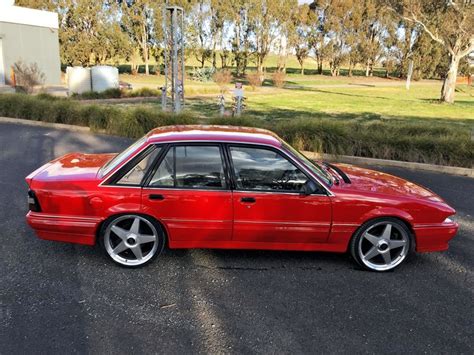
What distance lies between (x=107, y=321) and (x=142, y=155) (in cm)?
159

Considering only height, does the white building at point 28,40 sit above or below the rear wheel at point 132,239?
above

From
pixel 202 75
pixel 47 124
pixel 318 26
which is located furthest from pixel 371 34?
pixel 47 124

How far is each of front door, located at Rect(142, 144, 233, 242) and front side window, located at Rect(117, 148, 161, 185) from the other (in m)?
0.09

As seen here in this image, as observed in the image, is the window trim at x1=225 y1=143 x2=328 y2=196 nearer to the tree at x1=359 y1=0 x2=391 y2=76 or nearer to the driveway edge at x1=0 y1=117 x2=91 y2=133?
the driveway edge at x1=0 y1=117 x2=91 y2=133

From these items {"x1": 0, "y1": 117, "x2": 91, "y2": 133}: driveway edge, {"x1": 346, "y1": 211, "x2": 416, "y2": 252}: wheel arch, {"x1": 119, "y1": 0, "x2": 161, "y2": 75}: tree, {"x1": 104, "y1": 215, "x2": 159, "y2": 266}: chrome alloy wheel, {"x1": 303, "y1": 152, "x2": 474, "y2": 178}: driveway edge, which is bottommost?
{"x1": 0, "y1": 117, "x2": 91, "y2": 133}: driveway edge

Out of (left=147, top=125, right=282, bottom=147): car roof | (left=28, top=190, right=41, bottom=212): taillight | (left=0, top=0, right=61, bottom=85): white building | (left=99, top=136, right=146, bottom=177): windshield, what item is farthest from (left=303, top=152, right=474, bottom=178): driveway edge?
(left=0, top=0, right=61, bottom=85): white building

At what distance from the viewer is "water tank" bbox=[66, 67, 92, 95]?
23125mm

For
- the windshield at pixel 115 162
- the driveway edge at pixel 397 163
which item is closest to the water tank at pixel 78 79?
the driveway edge at pixel 397 163

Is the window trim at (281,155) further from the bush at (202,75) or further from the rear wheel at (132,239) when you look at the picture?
the bush at (202,75)

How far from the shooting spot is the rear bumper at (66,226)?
4074mm

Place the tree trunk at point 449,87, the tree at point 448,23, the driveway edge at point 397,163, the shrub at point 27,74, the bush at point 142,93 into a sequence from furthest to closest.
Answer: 1. the shrub at point 27,74
2. the tree trunk at point 449,87
3. the tree at point 448,23
4. the bush at point 142,93
5. the driveway edge at point 397,163

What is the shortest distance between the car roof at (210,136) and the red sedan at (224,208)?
22mm

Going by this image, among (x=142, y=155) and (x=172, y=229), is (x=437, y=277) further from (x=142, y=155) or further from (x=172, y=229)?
(x=142, y=155)

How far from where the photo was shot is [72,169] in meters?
4.50
